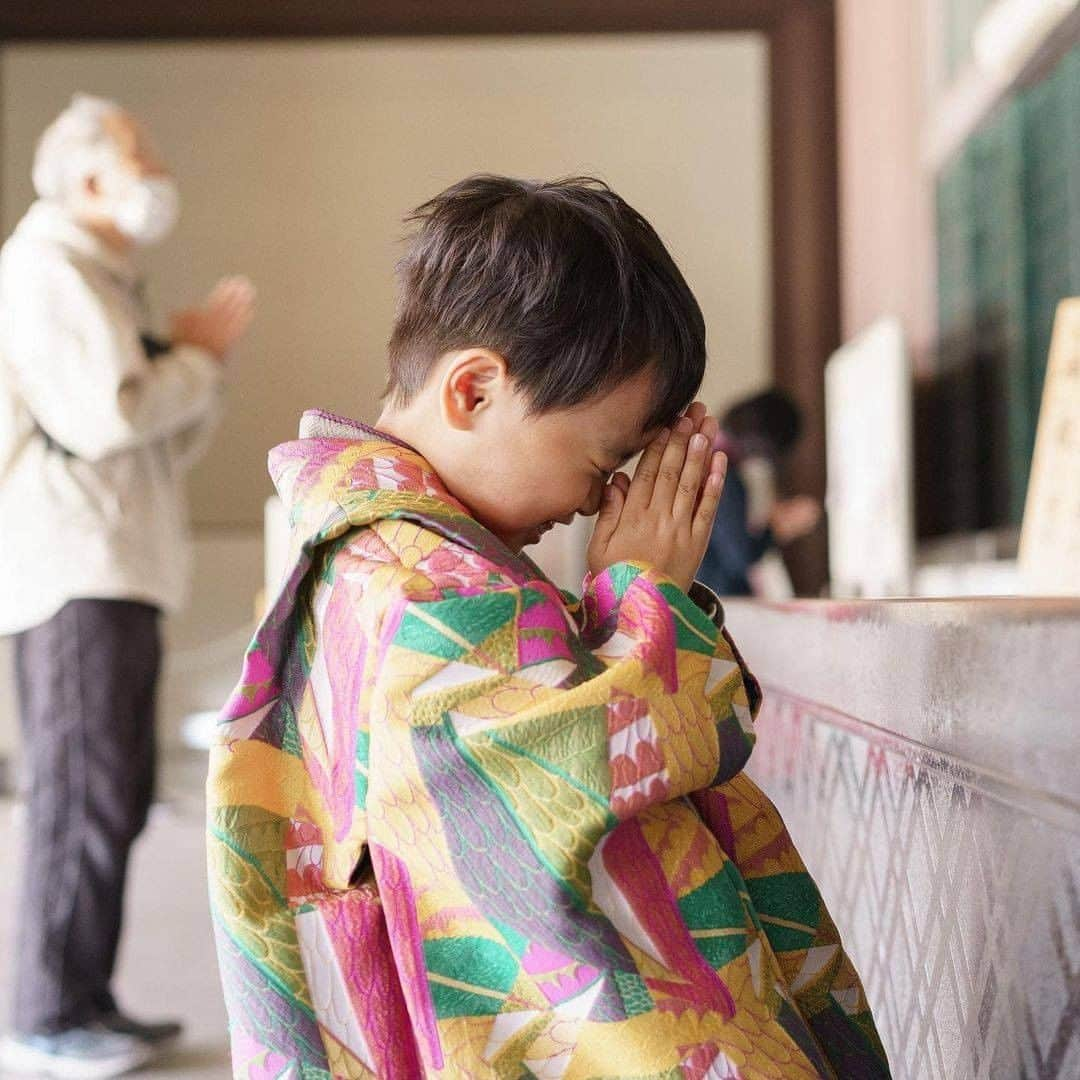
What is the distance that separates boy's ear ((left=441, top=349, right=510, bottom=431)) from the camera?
0.74m

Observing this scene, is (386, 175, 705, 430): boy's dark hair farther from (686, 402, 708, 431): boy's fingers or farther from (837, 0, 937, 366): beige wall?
(837, 0, 937, 366): beige wall

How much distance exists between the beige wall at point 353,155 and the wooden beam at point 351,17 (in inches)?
2.4

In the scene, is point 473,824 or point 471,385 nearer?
point 473,824

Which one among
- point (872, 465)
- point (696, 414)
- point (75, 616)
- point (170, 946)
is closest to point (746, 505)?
point (872, 465)

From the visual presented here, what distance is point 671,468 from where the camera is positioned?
2.56 ft

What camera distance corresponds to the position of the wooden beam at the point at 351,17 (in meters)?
6.02

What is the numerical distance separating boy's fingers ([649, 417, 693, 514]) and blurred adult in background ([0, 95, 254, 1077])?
133 centimetres

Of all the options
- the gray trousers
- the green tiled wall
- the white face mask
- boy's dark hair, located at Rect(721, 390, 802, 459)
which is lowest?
the gray trousers

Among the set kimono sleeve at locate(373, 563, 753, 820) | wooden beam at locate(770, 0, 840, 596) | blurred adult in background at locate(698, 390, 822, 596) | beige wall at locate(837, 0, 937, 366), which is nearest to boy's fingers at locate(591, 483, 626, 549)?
kimono sleeve at locate(373, 563, 753, 820)

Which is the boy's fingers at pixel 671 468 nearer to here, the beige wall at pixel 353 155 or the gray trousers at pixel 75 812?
the gray trousers at pixel 75 812

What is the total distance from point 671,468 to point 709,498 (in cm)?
2

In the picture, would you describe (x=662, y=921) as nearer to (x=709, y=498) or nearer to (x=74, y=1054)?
(x=709, y=498)

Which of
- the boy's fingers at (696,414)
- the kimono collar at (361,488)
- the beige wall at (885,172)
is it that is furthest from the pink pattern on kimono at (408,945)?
the beige wall at (885,172)

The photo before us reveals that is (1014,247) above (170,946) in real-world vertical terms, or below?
above
